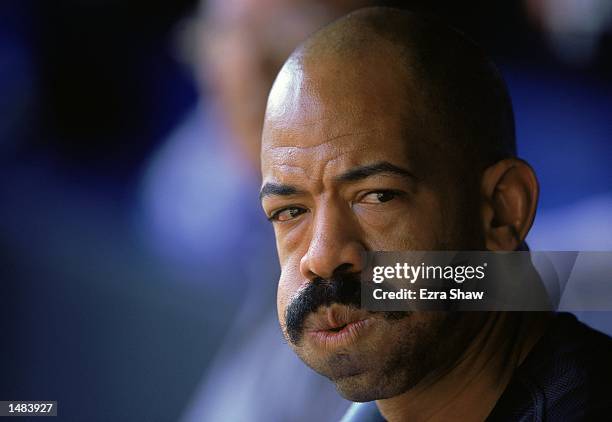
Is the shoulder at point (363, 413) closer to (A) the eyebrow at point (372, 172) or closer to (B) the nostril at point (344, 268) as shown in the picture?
(B) the nostril at point (344, 268)

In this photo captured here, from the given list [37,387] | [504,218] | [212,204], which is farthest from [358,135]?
[37,387]

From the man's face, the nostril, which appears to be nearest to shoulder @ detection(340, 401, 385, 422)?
the man's face

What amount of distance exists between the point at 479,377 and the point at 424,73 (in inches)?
17.3

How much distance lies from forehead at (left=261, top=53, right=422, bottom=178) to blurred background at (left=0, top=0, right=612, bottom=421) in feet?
1.15

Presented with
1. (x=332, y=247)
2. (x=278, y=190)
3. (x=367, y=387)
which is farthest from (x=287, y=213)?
(x=367, y=387)

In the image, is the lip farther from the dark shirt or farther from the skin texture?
the dark shirt

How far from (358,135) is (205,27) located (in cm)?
52

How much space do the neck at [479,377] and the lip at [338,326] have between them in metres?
0.14

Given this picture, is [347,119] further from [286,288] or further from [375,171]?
[286,288]

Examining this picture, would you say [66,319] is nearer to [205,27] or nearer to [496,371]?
[205,27]

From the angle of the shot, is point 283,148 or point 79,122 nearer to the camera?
point 283,148

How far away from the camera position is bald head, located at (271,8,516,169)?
1.12 m

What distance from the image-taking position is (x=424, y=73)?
113cm

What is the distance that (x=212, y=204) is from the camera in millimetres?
1536
